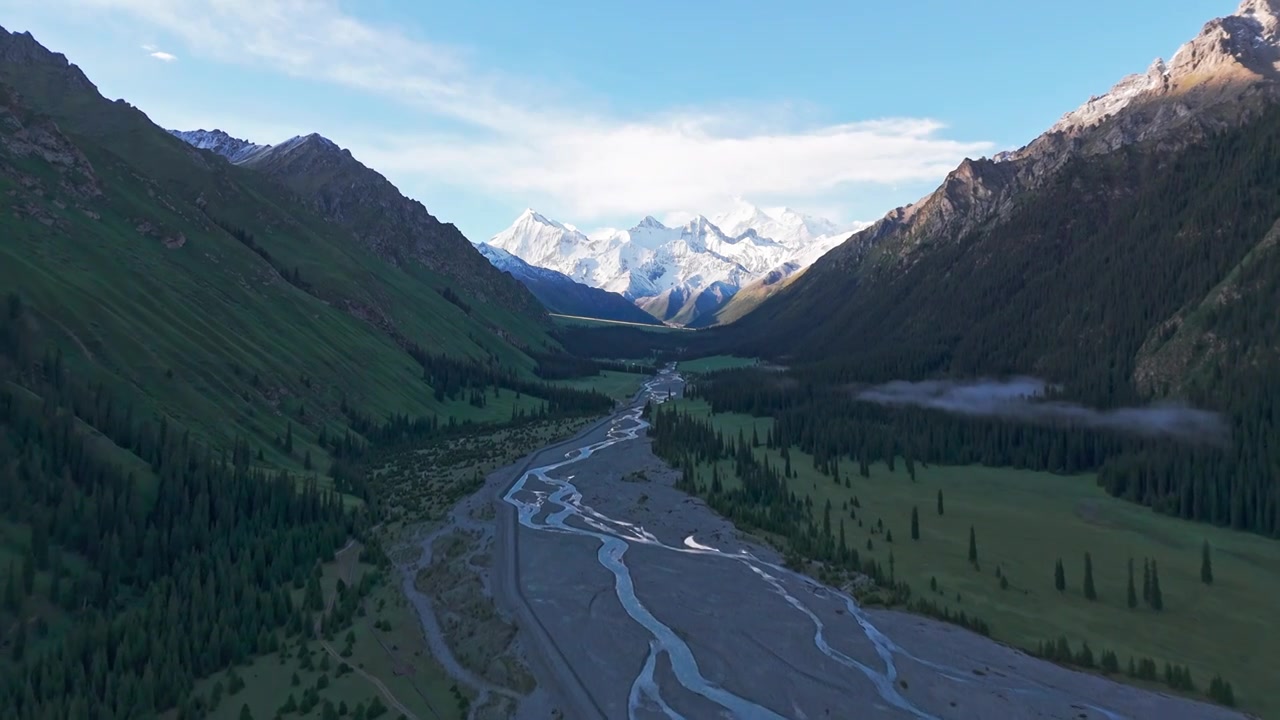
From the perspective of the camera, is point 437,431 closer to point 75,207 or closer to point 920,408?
point 75,207

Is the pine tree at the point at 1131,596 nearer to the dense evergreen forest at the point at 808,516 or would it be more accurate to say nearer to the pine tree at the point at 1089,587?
the dense evergreen forest at the point at 808,516

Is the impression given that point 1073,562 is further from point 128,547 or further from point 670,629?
point 128,547

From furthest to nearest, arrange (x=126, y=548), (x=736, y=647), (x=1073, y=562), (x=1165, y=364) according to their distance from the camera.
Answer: (x=1165, y=364) < (x=1073, y=562) < (x=126, y=548) < (x=736, y=647)

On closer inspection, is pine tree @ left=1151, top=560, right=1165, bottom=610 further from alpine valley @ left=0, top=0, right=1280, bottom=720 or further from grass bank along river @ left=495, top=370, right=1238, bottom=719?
grass bank along river @ left=495, top=370, right=1238, bottom=719

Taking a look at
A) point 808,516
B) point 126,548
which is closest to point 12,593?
point 126,548

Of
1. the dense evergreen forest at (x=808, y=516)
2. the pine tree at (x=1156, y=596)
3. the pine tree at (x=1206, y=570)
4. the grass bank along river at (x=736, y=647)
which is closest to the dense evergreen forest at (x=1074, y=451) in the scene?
the dense evergreen forest at (x=808, y=516)

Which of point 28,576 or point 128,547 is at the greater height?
point 28,576

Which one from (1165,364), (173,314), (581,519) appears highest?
(173,314)

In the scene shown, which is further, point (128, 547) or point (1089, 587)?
point (1089, 587)

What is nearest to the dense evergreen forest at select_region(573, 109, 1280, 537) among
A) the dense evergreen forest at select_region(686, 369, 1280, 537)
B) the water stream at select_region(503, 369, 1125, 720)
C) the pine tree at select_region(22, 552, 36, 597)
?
the dense evergreen forest at select_region(686, 369, 1280, 537)
